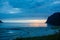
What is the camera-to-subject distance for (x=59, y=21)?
655 feet

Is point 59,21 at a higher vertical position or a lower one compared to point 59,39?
higher

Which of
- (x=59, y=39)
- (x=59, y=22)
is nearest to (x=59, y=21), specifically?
(x=59, y=22)

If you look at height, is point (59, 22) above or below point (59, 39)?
above

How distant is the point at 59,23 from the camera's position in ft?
653

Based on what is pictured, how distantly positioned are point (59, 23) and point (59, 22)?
4.62 ft

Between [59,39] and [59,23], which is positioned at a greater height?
[59,23]

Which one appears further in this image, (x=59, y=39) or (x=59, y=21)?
(x=59, y=21)

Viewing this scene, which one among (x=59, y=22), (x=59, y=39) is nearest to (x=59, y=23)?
(x=59, y=22)

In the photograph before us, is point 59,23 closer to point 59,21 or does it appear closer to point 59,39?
point 59,21

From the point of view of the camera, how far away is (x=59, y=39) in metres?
28.0

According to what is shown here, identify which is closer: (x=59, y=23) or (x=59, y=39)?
(x=59, y=39)

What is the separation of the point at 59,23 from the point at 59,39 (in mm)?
173141

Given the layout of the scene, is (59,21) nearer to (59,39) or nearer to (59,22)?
(59,22)

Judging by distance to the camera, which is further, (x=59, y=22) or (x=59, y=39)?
(x=59, y=22)
